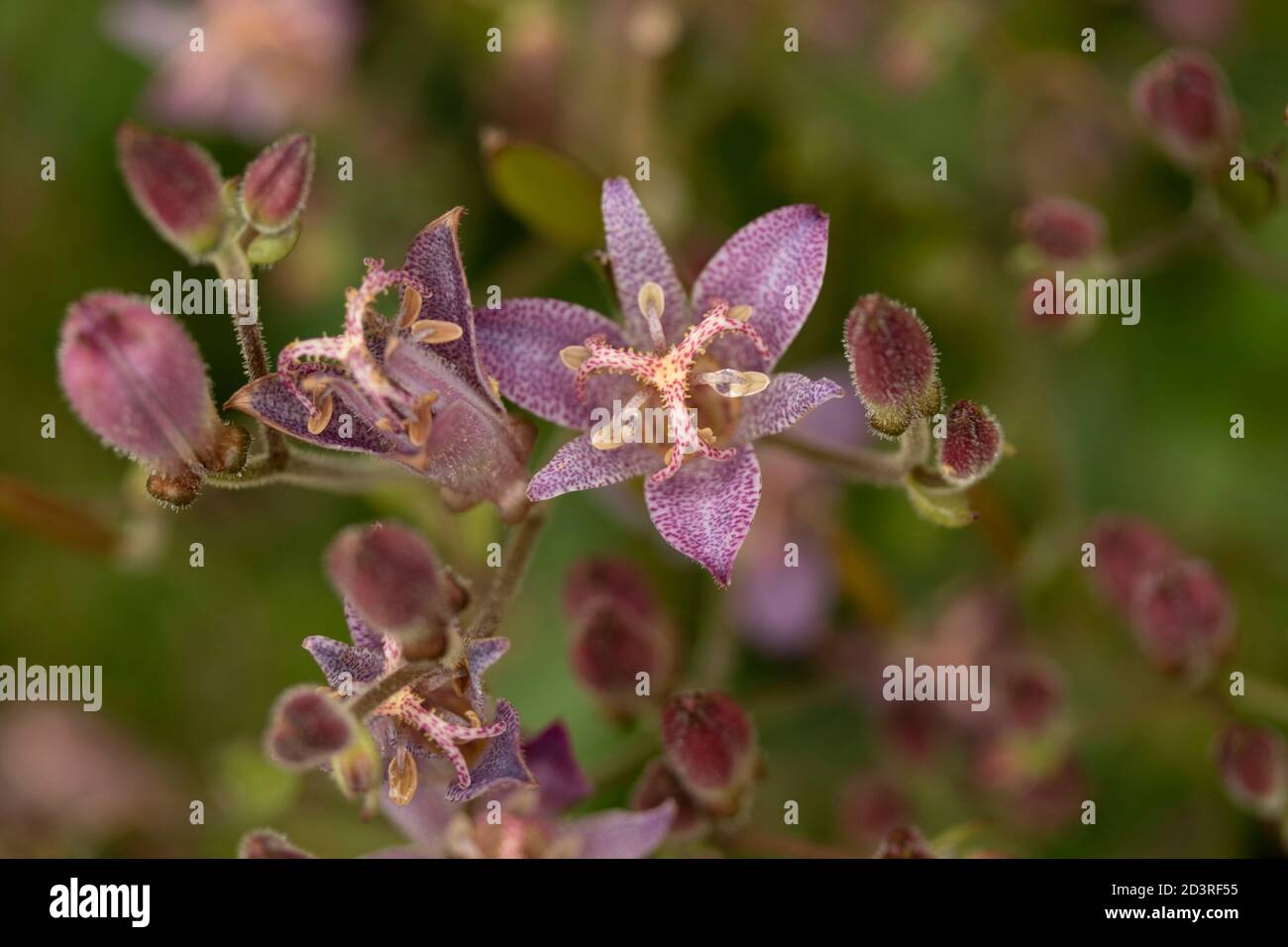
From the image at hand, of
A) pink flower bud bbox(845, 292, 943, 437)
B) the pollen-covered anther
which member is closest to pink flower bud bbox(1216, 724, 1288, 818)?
pink flower bud bbox(845, 292, 943, 437)

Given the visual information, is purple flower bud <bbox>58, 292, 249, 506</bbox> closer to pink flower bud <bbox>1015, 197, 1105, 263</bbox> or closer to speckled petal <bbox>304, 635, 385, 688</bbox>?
speckled petal <bbox>304, 635, 385, 688</bbox>

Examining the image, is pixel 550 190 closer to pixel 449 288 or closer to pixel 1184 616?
pixel 449 288

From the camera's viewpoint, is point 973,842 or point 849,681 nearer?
point 973,842

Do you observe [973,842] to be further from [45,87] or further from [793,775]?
[45,87]

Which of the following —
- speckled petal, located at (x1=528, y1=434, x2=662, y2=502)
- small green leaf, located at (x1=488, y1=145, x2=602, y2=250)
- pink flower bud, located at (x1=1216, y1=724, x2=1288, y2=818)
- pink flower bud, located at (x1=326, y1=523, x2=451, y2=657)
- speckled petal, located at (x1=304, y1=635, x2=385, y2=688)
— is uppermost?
small green leaf, located at (x1=488, y1=145, x2=602, y2=250)

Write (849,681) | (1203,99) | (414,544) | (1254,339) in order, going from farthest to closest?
(1254,339)
(849,681)
(1203,99)
(414,544)
